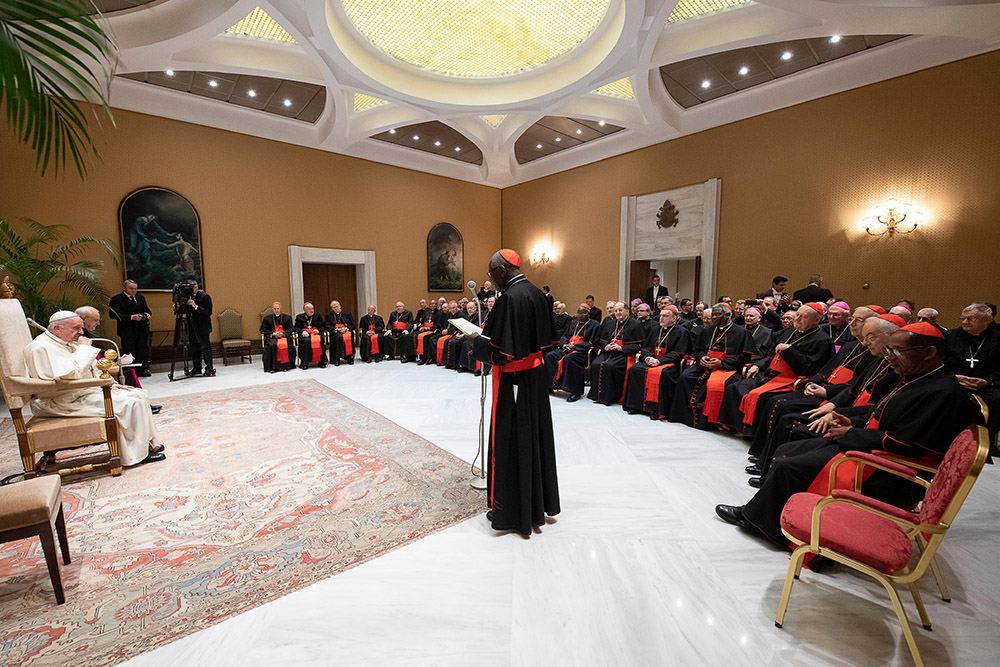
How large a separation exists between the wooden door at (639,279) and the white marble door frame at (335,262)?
6.76 metres

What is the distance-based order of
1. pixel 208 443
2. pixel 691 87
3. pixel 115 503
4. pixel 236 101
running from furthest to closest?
pixel 236 101 < pixel 691 87 < pixel 208 443 < pixel 115 503

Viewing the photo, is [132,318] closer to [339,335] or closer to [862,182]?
[339,335]

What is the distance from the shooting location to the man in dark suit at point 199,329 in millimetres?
8064

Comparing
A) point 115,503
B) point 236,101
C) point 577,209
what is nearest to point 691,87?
point 577,209

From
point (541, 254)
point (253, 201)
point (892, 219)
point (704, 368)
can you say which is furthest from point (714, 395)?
point (253, 201)

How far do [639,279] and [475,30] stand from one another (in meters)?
6.48

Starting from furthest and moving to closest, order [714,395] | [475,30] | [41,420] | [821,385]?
1. [475,30]
2. [714,395]
3. [821,385]
4. [41,420]

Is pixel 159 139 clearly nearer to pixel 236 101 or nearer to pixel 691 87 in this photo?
pixel 236 101

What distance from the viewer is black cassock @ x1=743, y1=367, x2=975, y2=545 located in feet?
6.98

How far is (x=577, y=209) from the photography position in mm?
11758

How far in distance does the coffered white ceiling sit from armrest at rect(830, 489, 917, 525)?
21.1 feet

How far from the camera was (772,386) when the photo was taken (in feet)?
14.0

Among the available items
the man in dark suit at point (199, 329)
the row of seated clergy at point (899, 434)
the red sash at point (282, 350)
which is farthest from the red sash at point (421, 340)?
the row of seated clergy at point (899, 434)

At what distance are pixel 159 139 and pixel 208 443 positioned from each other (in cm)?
743
